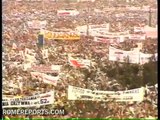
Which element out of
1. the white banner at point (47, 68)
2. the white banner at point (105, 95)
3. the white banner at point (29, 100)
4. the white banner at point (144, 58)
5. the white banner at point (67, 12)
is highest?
the white banner at point (67, 12)

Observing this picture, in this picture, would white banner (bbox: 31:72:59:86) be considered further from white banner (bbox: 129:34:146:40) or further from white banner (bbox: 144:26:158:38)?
white banner (bbox: 144:26:158:38)

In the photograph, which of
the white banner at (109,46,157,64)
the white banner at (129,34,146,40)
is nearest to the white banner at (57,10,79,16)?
the white banner at (109,46,157,64)

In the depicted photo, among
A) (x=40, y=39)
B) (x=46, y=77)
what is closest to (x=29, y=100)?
(x=46, y=77)

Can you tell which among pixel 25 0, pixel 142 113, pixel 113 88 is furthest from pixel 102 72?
pixel 25 0

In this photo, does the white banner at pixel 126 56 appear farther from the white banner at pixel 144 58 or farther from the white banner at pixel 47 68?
the white banner at pixel 47 68

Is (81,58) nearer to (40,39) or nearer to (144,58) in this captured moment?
(40,39)

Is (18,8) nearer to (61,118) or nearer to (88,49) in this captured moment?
(88,49)

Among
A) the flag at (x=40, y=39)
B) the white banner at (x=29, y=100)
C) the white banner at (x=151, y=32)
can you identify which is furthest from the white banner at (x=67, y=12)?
the white banner at (x=29, y=100)
